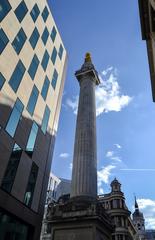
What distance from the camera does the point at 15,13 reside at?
2611cm

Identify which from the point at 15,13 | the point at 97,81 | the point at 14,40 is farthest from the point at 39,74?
the point at 97,81

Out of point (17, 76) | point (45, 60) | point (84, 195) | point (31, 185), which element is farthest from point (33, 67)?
point (84, 195)

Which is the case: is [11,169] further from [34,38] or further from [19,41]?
[34,38]

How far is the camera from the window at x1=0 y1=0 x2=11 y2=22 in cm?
2347

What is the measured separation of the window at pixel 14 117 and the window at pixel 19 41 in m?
6.04

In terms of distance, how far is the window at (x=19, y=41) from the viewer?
24953mm

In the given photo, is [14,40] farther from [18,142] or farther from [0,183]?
[0,183]

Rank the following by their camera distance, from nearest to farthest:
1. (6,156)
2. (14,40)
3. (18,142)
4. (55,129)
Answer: (6,156)
(18,142)
(14,40)
(55,129)

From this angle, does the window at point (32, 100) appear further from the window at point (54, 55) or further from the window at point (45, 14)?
the window at point (45, 14)

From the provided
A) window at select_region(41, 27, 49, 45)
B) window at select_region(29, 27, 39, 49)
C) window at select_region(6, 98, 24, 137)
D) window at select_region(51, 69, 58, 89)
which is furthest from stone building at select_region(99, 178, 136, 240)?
window at select_region(29, 27, 39, 49)

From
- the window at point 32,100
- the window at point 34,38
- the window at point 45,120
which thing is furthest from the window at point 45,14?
the window at point 45,120

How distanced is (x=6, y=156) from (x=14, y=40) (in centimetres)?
1265

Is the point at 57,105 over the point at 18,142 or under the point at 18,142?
over

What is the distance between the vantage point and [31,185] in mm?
23344
